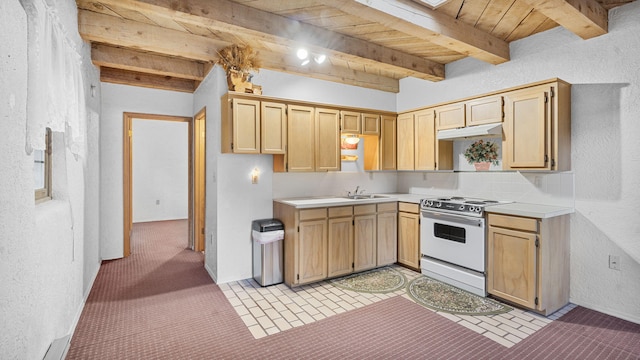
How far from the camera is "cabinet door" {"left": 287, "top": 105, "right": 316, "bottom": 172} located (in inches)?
147

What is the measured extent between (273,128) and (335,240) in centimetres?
148

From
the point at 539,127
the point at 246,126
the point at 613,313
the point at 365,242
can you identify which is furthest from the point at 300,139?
the point at 613,313

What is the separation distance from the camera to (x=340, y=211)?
3711mm

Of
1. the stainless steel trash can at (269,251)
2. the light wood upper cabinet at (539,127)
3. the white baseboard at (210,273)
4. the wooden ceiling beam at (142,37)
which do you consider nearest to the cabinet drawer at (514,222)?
the light wood upper cabinet at (539,127)

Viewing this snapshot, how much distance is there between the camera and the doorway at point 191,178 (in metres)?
4.66

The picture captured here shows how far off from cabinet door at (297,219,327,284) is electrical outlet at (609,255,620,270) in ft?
8.82

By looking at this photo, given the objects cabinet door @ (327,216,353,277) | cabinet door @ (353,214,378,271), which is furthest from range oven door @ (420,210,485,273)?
cabinet door @ (327,216,353,277)

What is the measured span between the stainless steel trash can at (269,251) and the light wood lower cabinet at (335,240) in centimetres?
8

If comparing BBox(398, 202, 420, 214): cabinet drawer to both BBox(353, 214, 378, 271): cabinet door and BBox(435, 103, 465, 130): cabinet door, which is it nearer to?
BBox(353, 214, 378, 271): cabinet door

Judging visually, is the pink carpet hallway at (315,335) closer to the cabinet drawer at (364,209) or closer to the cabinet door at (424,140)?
the cabinet drawer at (364,209)

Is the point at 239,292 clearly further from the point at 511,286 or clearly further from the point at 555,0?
the point at 555,0

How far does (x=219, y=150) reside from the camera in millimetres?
3648

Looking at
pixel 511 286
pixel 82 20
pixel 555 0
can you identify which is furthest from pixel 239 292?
pixel 555 0

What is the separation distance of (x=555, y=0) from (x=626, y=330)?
269 cm
